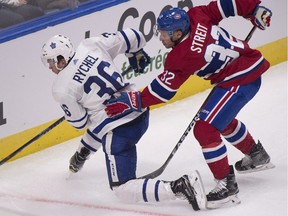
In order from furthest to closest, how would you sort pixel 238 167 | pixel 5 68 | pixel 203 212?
1. pixel 5 68
2. pixel 238 167
3. pixel 203 212

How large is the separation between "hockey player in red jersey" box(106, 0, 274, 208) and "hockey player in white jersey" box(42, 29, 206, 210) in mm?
92

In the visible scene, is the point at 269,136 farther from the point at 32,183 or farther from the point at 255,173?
the point at 32,183

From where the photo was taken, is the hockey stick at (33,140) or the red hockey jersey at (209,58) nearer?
the red hockey jersey at (209,58)

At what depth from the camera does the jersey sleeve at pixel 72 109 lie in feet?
17.2

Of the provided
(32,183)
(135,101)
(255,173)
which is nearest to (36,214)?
(32,183)

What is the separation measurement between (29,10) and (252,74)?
1.75 metres

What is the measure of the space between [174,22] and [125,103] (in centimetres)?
51

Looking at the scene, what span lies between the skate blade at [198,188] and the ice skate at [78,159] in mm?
883

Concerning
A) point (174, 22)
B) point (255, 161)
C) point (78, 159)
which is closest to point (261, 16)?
point (174, 22)

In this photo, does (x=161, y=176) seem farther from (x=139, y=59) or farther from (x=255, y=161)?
(x=139, y=59)

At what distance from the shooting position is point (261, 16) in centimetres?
536

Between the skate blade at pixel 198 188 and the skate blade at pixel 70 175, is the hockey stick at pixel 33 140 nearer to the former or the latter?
the skate blade at pixel 70 175

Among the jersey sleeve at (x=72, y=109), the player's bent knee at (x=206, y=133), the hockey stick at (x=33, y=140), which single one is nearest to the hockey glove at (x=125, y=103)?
the jersey sleeve at (x=72, y=109)

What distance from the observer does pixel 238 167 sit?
5652mm
